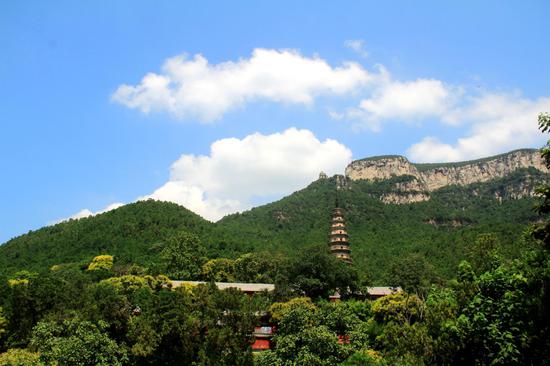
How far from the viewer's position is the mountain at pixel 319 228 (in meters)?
92.1

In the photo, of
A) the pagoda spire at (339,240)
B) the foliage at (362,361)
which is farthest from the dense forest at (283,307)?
the pagoda spire at (339,240)

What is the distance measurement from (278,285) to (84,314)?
18609mm

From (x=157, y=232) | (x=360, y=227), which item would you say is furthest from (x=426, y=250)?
(x=157, y=232)

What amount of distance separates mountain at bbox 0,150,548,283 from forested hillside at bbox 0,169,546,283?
0.67 ft

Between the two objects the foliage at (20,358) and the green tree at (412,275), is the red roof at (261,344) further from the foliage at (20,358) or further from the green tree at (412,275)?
the green tree at (412,275)

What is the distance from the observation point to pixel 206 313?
38.5 metres

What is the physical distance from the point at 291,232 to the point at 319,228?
636 cm

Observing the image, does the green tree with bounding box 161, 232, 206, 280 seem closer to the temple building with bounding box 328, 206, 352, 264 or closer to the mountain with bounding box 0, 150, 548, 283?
the mountain with bounding box 0, 150, 548, 283

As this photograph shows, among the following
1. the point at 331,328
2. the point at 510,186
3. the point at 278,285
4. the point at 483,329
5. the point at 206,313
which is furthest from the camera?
the point at 510,186

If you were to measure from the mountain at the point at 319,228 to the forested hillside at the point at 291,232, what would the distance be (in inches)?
8.0

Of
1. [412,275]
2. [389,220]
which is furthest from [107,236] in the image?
[389,220]

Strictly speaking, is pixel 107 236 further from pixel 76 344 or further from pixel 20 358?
pixel 76 344

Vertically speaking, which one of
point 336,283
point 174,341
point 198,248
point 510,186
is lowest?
point 174,341

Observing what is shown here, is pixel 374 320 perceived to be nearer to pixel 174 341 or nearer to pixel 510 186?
pixel 174 341
